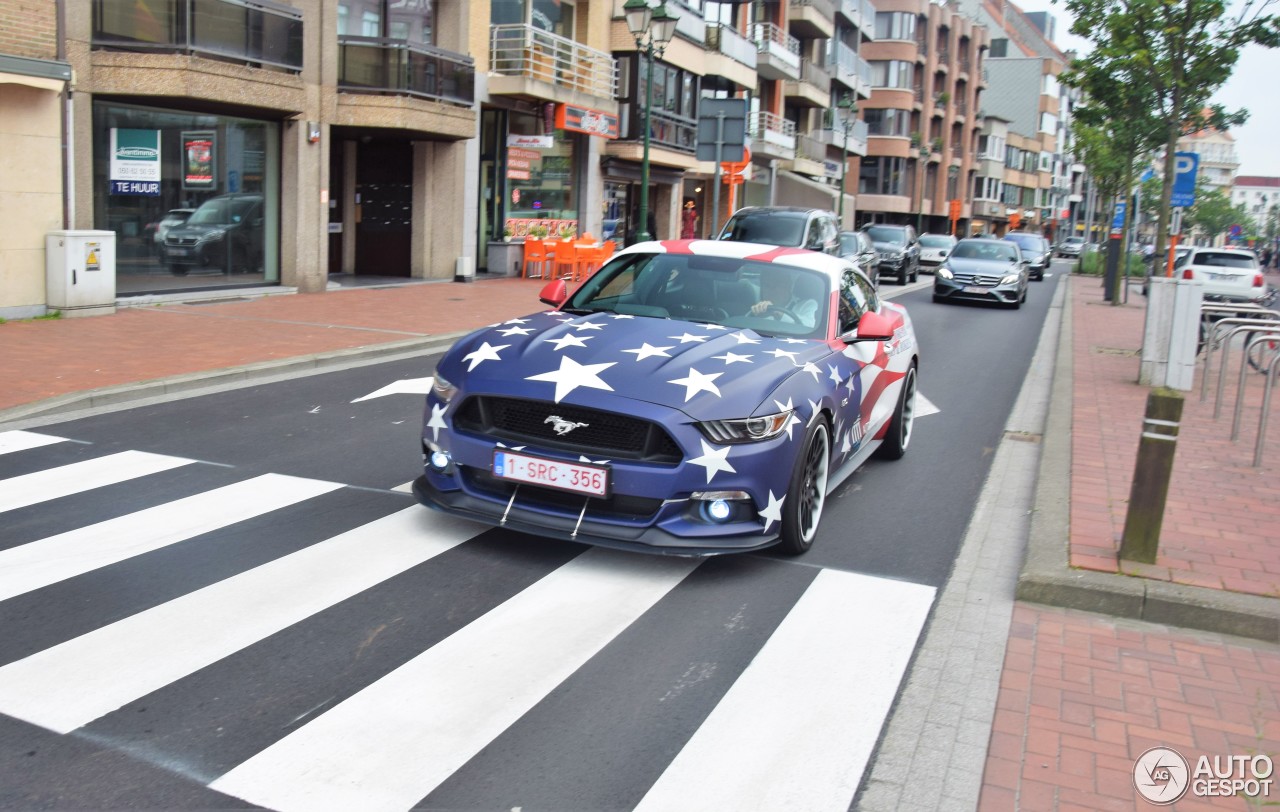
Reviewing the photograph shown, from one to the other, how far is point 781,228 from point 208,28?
990 centimetres

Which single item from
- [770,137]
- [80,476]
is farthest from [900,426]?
[770,137]

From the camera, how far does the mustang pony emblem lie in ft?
17.9

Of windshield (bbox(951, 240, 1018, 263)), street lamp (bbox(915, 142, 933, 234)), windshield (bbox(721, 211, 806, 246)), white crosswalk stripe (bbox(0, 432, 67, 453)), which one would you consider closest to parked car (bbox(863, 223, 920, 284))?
windshield (bbox(951, 240, 1018, 263))

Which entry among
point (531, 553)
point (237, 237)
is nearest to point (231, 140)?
point (237, 237)

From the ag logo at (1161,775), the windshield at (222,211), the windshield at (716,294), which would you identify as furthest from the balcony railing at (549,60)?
the ag logo at (1161,775)

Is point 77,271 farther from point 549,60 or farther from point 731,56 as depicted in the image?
point 731,56

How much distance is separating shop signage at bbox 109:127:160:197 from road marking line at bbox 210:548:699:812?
13568mm

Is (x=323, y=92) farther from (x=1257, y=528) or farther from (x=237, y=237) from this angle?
(x=1257, y=528)

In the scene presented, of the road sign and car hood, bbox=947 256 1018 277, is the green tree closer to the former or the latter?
the road sign

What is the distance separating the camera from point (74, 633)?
179 inches

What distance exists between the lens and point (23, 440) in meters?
8.04

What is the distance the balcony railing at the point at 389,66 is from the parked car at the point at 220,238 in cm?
313

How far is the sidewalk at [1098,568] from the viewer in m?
4.04

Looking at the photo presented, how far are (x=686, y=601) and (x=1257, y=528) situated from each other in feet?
11.9
